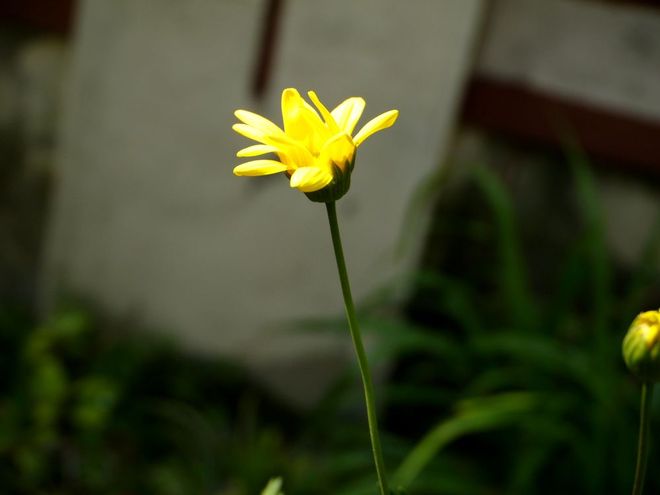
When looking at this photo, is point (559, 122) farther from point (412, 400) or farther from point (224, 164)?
point (224, 164)

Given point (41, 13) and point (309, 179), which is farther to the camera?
point (41, 13)

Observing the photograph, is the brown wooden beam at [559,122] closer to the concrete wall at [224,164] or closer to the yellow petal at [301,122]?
the concrete wall at [224,164]

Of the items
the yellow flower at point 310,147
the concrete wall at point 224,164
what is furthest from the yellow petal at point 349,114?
the concrete wall at point 224,164

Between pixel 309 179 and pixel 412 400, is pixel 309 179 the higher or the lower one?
the higher one

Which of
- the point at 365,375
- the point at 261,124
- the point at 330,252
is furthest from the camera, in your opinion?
the point at 330,252

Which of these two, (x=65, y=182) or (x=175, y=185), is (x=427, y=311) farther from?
(x=65, y=182)

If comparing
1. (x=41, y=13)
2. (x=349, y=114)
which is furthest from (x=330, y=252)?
(x=349, y=114)
